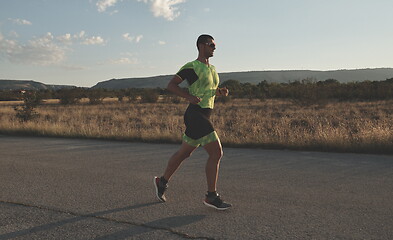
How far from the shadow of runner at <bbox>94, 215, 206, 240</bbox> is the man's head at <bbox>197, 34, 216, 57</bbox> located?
1784 millimetres

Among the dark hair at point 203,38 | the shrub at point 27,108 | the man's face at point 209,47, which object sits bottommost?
the shrub at point 27,108

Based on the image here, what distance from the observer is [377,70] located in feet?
621

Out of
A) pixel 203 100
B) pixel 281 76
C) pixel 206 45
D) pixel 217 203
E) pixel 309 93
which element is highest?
pixel 281 76

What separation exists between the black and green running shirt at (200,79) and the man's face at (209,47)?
0.14 metres

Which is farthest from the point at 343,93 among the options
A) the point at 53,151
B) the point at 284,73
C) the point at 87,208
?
the point at 284,73

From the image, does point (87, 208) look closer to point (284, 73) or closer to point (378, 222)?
point (378, 222)

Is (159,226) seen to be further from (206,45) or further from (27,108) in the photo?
(27,108)

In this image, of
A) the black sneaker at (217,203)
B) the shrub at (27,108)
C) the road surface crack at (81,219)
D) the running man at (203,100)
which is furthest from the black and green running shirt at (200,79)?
the shrub at (27,108)

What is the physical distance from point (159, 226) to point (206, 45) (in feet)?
6.45

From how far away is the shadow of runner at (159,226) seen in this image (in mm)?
2953

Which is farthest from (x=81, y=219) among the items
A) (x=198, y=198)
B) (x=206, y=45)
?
(x=206, y=45)

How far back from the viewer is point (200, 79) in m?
3.59

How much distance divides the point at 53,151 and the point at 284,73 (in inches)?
7785

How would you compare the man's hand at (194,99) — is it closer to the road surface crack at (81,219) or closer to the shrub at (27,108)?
the road surface crack at (81,219)
